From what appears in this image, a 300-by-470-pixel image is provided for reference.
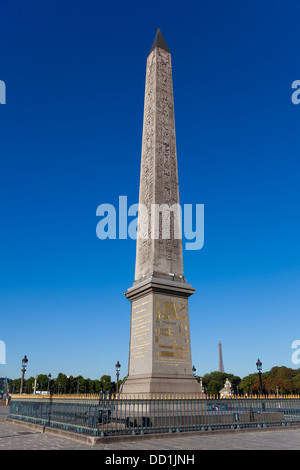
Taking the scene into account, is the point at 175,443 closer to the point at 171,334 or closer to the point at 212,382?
the point at 171,334

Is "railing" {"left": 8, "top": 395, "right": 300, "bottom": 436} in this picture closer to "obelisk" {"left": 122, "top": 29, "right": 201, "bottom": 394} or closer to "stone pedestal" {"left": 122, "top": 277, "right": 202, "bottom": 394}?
"stone pedestal" {"left": 122, "top": 277, "right": 202, "bottom": 394}

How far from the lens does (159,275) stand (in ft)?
51.5

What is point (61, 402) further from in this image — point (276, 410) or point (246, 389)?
point (246, 389)

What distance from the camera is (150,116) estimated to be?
64.7 feet

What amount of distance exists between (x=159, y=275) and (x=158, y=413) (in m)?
5.62

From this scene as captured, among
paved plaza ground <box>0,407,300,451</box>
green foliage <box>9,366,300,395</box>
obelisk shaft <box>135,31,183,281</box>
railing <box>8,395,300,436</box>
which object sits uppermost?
obelisk shaft <box>135,31,183,281</box>

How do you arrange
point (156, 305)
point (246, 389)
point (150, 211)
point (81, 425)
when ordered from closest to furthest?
1. point (81, 425)
2. point (156, 305)
3. point (150, 211)
4. point (246, 389)

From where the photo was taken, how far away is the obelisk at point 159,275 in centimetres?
1430

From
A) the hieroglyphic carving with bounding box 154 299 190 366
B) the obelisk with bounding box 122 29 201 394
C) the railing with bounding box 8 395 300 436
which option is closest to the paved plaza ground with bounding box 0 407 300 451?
the railing with bounding box 8 395 300 436

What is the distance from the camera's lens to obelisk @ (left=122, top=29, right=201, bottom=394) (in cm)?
1430

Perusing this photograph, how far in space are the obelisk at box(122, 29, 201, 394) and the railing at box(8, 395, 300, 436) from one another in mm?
1012

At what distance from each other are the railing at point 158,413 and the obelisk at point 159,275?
3.32ft

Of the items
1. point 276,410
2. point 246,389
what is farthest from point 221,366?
point 276,410

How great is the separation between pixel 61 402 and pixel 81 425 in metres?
2.87
